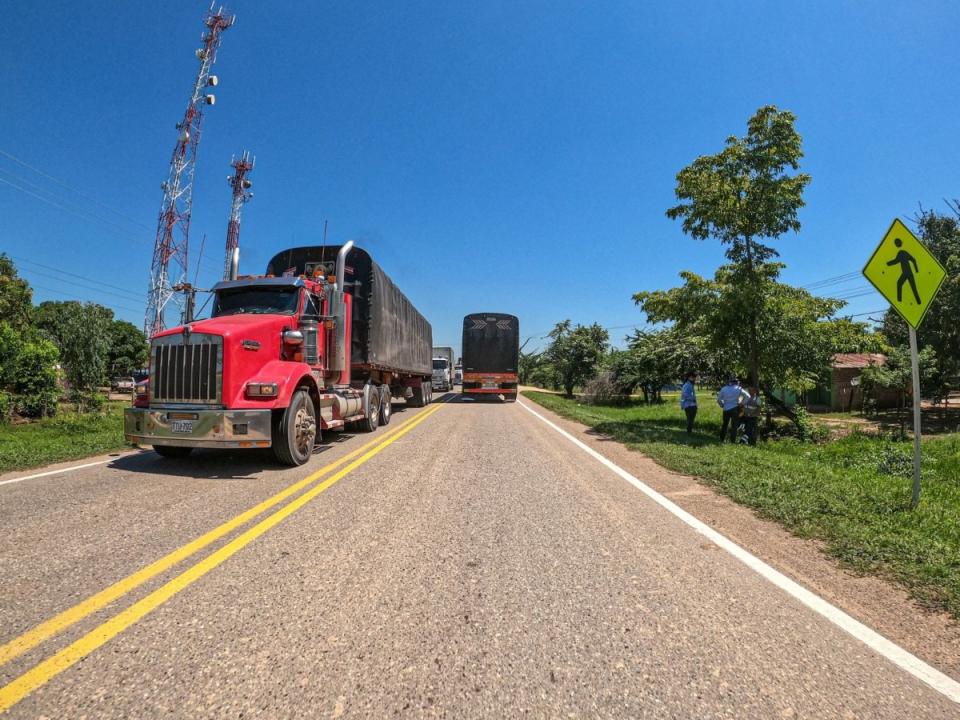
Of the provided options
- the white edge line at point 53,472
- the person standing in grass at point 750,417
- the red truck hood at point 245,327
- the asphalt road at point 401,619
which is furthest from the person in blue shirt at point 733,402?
the white edge line at point 53,472

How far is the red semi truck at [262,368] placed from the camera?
21.7 feet

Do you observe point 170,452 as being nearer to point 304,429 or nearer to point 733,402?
point 304,429

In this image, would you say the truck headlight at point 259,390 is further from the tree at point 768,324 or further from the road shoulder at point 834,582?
the tree at point 768,324

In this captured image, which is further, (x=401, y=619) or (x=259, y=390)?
(x=259, y=390)

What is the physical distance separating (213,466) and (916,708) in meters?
7.56

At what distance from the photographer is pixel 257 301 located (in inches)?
332

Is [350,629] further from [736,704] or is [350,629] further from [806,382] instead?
[806,382]

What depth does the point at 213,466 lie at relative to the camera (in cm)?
705

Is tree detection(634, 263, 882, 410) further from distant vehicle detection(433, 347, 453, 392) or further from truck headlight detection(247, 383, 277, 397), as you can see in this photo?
distant vehicle detection(433, 347, 453, 392)

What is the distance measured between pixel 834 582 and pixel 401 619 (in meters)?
3.01

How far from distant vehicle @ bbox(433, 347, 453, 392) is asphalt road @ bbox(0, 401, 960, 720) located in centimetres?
3505

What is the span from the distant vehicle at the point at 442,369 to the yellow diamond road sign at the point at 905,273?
35651mm

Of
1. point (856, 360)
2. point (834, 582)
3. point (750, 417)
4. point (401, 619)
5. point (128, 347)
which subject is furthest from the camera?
point (128, 347)

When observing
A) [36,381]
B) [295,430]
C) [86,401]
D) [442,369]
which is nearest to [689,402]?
[295,430]
